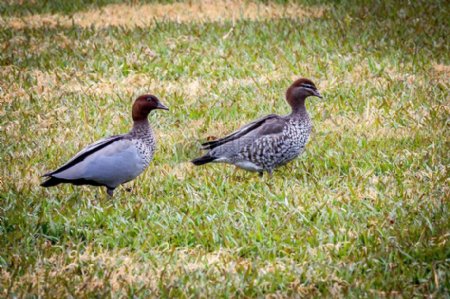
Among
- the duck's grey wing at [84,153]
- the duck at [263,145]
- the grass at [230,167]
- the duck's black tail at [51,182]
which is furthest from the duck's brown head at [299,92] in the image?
the duck's black tail at [51,182]

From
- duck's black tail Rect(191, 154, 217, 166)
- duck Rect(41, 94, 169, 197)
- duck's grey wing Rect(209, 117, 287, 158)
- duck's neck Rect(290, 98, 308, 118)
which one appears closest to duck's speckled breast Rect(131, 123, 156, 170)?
duck Rect(41, 94, 169, 197)

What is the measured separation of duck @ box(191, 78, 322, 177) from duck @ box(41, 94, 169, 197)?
644 millimetres

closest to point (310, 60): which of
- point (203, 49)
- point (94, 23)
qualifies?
point (203, 49)

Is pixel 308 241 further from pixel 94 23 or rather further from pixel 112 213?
pixel 94 23

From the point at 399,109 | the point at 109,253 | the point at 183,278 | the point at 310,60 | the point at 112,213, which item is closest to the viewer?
the point at 183,278

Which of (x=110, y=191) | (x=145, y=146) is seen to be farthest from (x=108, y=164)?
(x=145, y=146)

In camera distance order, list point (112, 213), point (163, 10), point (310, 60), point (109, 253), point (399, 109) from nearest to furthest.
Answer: point (109, 253) < point (112, 213) < point (399, 109) < point (310, 60) < point (163, 10)

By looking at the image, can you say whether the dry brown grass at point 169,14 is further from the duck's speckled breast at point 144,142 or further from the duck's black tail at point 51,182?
the duck's black tail at point 51,182

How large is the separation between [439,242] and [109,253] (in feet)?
6.99

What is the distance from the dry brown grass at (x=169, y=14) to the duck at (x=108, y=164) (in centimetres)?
586

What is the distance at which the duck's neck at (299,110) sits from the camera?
26.5ft

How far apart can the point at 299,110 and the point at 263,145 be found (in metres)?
0.64

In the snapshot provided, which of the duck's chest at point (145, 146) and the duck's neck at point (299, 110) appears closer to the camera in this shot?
the duck's chest at point (145, 146)

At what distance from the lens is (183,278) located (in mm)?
5629
